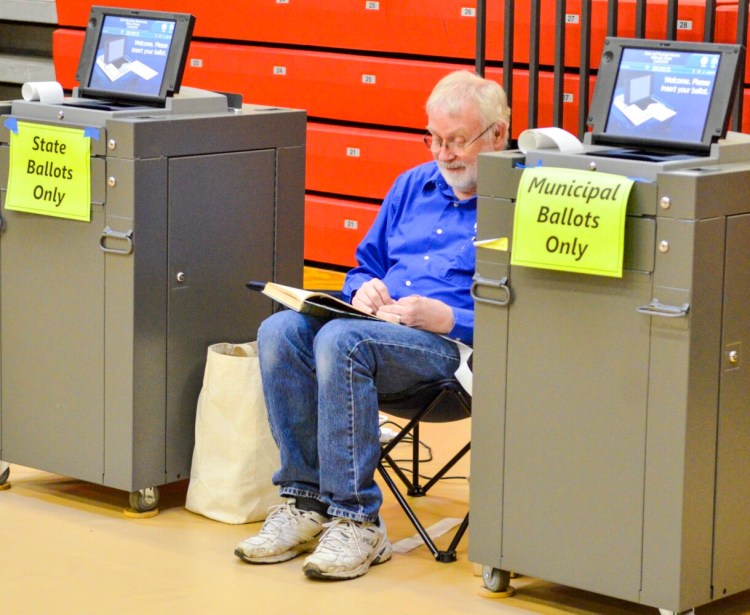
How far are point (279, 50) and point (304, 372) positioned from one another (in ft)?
9.33

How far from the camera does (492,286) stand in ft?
8.79

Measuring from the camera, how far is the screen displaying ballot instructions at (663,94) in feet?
8.58

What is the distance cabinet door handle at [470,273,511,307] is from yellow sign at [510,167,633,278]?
0.06 metres

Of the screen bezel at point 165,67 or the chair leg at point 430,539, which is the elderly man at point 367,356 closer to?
the chair leg at point 430,539

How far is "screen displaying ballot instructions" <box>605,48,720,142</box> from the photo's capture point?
2.62m

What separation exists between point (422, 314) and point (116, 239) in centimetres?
73

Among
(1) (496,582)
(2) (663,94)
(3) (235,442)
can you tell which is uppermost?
(2) (663,94)

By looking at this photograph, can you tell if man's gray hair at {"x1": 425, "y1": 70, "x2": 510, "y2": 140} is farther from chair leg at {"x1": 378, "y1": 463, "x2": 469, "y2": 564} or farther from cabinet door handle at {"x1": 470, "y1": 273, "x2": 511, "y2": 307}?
chair leg at {"x1": 378, "y1": 463, "x2": 469, "y2": 564}

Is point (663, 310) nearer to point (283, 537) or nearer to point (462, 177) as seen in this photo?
point (462, 177)

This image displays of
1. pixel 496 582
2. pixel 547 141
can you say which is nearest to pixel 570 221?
pixel 547 141

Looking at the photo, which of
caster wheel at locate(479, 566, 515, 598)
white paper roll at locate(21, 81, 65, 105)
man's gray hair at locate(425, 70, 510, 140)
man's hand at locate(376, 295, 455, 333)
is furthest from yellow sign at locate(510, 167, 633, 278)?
white paper roll at locate(21, 81, 65, 105)

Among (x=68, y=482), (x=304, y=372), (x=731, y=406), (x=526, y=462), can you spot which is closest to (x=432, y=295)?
(x=304, y=372)

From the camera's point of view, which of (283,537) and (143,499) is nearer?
(283,537)

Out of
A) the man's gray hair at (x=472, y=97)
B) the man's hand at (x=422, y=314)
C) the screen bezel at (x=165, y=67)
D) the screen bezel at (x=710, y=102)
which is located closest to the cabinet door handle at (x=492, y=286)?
the man's hand at (x=422, y=314)
